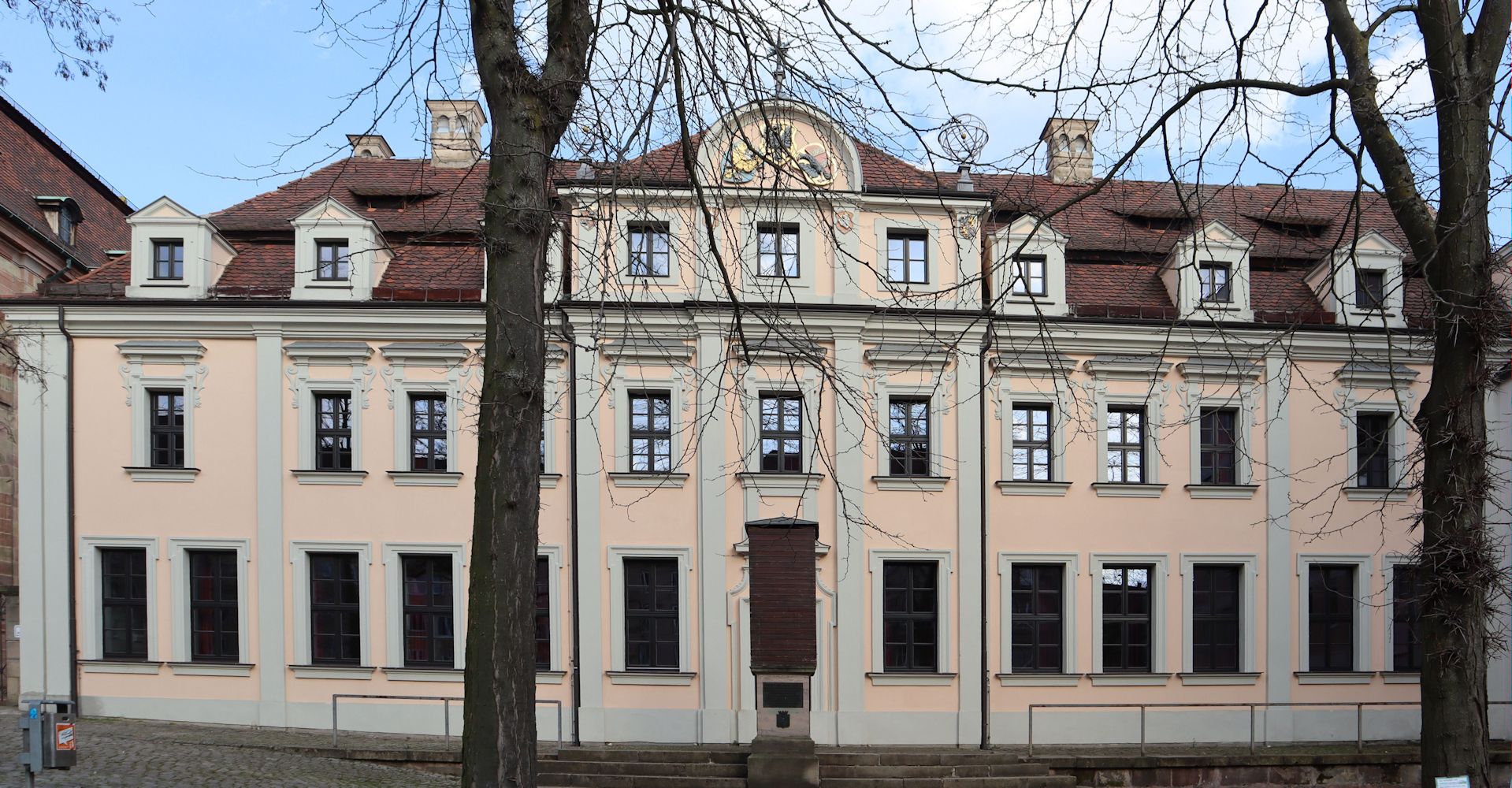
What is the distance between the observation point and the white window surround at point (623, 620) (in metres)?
16.6

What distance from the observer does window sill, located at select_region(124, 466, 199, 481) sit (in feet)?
55.6

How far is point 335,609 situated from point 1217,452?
15.0m

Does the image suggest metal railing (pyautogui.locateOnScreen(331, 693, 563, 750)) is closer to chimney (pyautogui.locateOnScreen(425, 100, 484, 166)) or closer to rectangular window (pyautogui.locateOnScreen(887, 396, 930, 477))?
rectangular window (pyautogui.locateOnScreen(887, 396, 930, 477))

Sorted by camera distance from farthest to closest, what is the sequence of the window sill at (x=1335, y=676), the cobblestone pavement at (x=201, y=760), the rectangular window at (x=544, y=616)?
the window sill at (x=1335, y=676), the rectangular window at (x=544, y=616), the cobblestone pavement at (x=201, y=760)

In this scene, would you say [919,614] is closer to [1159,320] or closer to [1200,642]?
[1200,642]

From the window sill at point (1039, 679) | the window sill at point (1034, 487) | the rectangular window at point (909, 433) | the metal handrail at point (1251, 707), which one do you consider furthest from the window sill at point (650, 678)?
the window sill at point (1034, 487)

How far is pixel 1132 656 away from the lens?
17.6 metres

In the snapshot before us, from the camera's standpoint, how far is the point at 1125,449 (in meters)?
18.0

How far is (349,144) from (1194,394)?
14.6 m

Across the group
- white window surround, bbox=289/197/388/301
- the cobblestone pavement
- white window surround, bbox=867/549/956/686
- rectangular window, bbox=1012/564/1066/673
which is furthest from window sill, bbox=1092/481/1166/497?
white window surround, bbox=289/197/388/301

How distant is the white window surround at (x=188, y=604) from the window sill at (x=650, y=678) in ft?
19.0

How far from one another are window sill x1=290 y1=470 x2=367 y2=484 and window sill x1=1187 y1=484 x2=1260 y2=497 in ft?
45.1

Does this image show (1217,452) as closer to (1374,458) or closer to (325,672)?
(1374,458)

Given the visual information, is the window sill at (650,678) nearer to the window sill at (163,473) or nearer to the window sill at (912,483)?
the window sill at (912,483)
